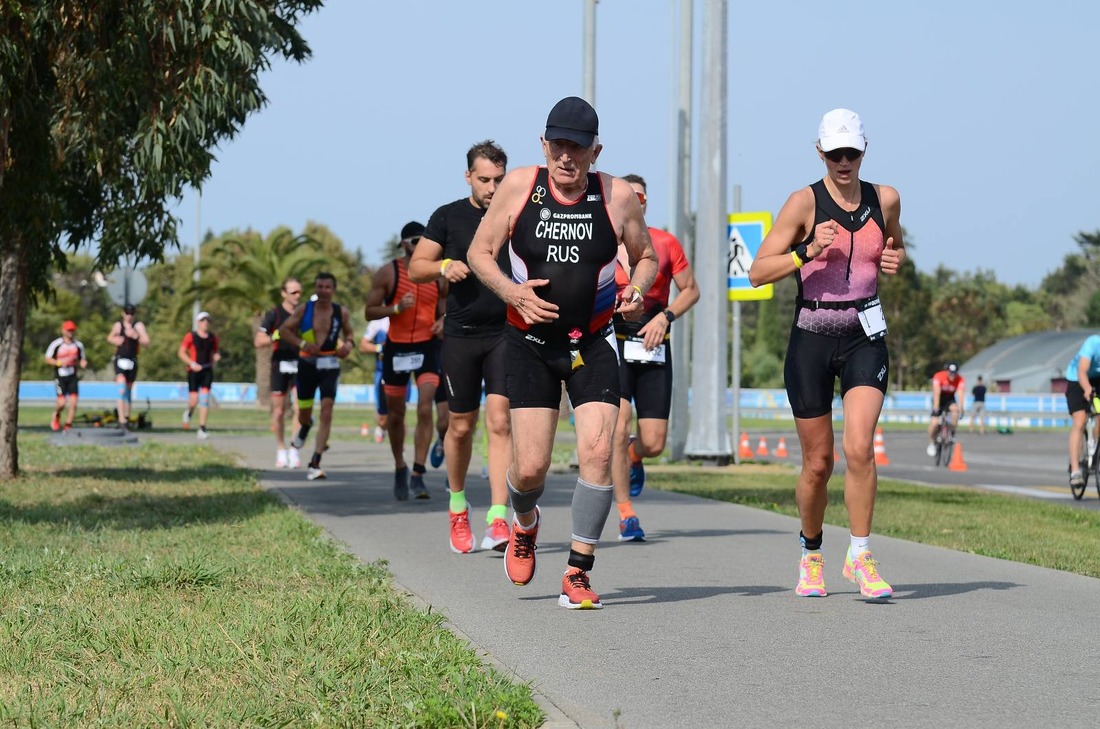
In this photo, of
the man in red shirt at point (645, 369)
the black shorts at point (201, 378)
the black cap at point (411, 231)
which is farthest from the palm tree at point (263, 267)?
the man in red shirt at point (645, 369)

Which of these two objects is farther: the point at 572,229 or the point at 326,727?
the point at 572,229

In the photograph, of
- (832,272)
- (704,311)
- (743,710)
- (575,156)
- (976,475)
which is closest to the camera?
(743,710)

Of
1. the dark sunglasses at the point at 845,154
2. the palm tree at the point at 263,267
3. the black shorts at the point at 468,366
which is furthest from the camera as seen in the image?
the palm tree at the point at 263,267

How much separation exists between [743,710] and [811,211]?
3.32 metres

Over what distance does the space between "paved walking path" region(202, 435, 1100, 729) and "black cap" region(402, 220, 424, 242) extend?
2497mm

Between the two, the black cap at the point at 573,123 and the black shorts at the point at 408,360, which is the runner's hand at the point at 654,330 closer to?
the black cap at the point at 573,123

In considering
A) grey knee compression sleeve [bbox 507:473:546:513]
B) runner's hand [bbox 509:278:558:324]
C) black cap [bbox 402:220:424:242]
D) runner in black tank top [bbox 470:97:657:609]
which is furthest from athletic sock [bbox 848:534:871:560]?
black cap [bbox 402:220:424:242]

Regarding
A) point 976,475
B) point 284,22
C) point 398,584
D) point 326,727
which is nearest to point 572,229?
point 398,584

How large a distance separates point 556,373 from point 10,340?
10.1 m

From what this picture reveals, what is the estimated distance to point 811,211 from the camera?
7.83 meters

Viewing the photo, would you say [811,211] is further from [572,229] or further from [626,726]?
[626,726]

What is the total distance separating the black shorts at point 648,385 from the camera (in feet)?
35.2

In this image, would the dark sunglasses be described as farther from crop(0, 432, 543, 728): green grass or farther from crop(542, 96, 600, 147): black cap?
crop(0, 432, 543, 728): green grass

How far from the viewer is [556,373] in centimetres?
745
